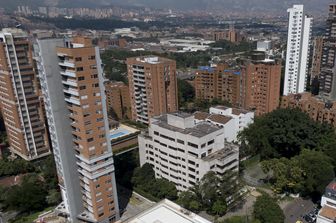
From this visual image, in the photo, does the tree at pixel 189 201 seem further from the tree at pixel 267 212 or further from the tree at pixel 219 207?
the tree at pixel 267 212

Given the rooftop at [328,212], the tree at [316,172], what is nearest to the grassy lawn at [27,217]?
the rooftop at [328,212]

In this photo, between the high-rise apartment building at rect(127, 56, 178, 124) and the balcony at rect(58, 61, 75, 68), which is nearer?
the balcony at rect(58, 61, 75, 68)

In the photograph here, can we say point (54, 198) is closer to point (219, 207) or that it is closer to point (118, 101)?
point (219, 207)

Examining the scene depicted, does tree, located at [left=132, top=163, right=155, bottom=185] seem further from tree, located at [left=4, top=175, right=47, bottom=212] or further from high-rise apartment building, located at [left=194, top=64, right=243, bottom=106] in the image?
high-rise apartment building, located at [left=194, top=64, right=243, bottom=106]

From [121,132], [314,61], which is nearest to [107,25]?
[314,61]

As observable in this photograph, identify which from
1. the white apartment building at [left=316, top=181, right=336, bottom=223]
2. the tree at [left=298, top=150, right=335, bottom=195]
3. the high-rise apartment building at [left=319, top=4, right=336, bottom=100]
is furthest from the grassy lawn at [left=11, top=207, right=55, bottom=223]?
the high-rise apartment building at [left=319, top=4, right=336, bottom=100]
